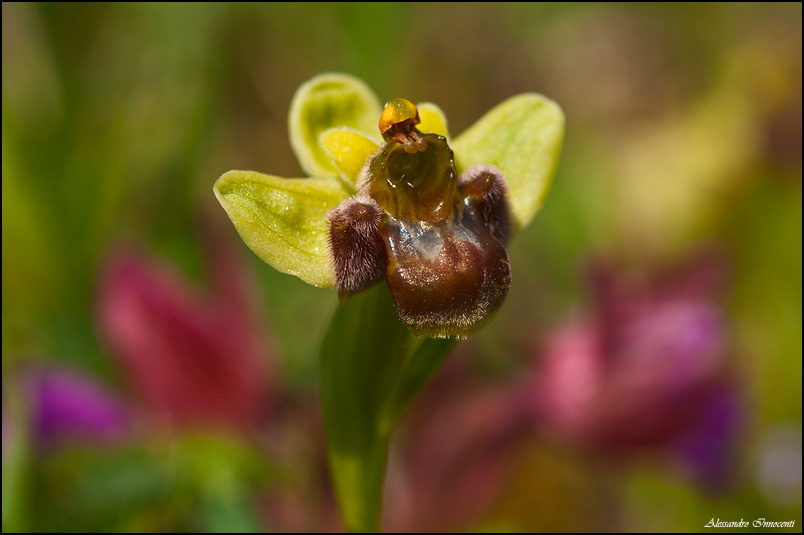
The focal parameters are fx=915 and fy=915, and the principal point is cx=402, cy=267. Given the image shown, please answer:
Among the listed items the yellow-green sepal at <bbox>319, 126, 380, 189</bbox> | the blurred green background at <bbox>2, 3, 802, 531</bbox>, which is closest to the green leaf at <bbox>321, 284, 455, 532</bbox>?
the yellow-green sepal at <bbox>319, 126, 380, 189</bbox>

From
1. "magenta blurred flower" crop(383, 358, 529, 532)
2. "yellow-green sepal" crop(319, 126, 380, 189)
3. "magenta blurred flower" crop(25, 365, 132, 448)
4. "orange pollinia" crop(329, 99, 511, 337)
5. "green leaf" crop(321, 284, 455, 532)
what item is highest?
"yellow-green sepal" crop(319, 126, 380, 189)

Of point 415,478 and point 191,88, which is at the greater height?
point 191,88

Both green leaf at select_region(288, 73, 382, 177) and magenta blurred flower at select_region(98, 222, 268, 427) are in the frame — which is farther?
magenta blurred flower at select_region(98, 222, 268, 427)

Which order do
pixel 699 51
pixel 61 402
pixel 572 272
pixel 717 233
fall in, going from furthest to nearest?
pixel 699 51
pixel 717 233
pixel 572 272
pixel 61 402

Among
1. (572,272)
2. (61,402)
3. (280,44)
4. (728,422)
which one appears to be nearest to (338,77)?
(61,402)

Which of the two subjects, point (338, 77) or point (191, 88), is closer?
point (338, 77)

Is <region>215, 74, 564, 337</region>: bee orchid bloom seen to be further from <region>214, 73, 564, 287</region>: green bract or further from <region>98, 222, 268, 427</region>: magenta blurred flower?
<region>98, 222, 268, 427</region>: magenta blurred flower

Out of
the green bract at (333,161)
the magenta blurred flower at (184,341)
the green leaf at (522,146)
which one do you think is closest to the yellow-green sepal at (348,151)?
the green bract at (333,161)

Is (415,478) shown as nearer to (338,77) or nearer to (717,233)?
(338,77)
